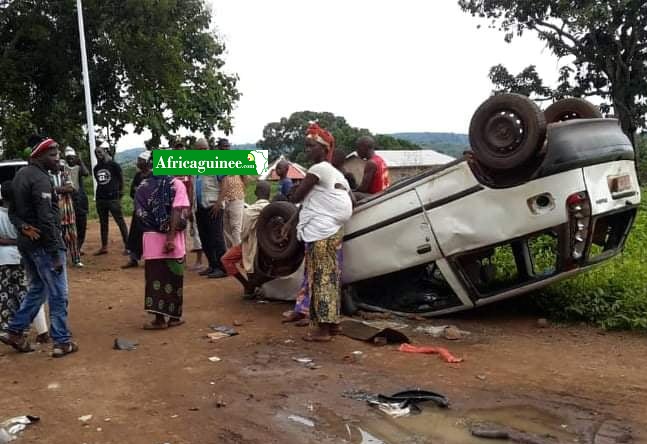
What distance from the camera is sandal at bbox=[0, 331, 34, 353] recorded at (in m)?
5.46

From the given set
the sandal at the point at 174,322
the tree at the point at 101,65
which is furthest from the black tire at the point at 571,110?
the tree at the point at 101,65

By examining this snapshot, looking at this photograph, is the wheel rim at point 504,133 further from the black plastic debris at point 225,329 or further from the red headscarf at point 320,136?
the black plastic debris at point 225,329

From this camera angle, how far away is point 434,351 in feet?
16.7

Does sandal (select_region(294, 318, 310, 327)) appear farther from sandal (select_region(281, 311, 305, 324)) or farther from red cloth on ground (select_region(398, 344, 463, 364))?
red cloth on ground (select_region(398, 344, 463, 364))

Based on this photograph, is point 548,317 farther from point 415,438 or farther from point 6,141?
point 6,141

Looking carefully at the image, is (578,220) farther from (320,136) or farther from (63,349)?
(63,349)

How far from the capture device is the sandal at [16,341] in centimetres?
546

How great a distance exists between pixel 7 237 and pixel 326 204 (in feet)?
8.47

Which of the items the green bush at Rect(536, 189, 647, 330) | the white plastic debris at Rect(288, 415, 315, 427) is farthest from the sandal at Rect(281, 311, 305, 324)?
the white plastic debris at Rect(288, 415, 315, 427)

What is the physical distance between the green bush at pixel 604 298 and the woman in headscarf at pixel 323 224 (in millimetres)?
1944

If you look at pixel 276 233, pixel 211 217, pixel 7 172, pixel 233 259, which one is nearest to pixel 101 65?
pixel 7 172

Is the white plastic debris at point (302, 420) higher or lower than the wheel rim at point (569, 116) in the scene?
lower

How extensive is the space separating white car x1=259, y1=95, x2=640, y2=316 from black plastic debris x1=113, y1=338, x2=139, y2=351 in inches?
74.2

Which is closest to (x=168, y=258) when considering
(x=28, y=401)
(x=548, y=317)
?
(x=28, y=401)
